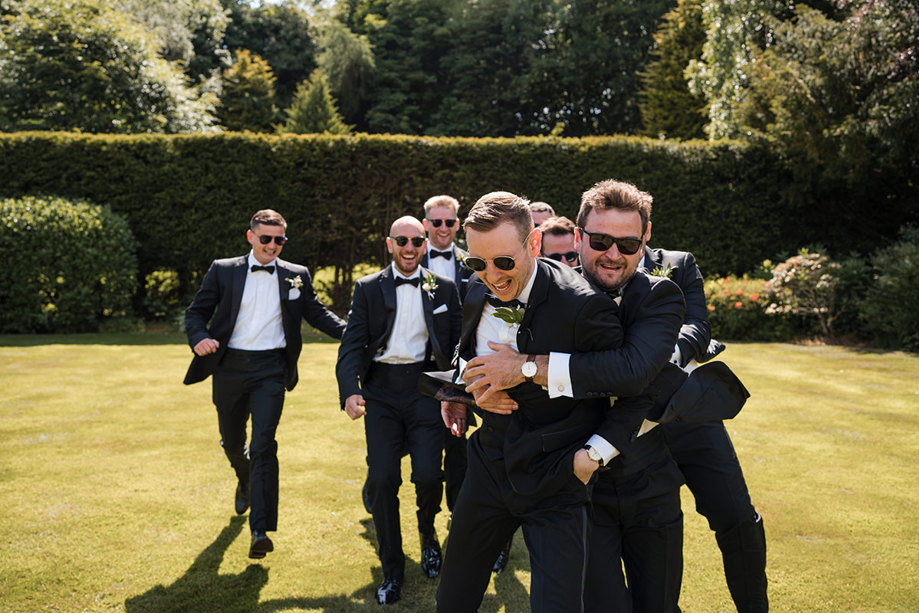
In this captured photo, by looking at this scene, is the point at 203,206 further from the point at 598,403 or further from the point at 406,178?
the point at 598,403

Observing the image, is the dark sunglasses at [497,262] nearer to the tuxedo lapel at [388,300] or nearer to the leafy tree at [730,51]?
the tuxedo lapel at [388,300]

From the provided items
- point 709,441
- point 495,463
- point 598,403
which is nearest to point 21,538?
point 495,463

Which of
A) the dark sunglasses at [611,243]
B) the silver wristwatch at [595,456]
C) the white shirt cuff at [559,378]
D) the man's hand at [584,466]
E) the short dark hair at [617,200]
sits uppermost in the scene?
the short dark hair at [617,200]

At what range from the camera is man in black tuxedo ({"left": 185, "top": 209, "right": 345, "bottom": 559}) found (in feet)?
19.3

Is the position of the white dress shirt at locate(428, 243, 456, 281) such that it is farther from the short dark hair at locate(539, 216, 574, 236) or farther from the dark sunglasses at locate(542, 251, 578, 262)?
the short dark hair at locate(539, 216, 574, 236)

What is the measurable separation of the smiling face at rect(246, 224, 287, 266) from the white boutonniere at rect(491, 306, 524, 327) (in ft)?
11.3

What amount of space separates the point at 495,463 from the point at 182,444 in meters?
5.84

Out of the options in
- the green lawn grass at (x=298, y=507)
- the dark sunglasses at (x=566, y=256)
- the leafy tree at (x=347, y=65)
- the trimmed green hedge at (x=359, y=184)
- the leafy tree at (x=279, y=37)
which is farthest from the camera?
the leafy tree at (x=279, y=37)

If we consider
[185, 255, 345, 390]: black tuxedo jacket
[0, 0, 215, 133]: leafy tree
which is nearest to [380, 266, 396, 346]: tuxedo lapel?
[185, 255, 345, 390]: black tuxedo jacket

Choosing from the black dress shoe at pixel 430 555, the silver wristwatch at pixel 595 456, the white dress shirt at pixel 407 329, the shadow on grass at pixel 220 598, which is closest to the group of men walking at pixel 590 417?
the silver wristwatch at pixel 595 456

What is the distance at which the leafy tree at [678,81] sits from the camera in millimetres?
29766

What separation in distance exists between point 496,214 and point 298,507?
Answer: 13.8ft

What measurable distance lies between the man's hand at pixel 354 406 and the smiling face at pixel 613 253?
2052 mm

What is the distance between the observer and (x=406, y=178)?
57.6ft
